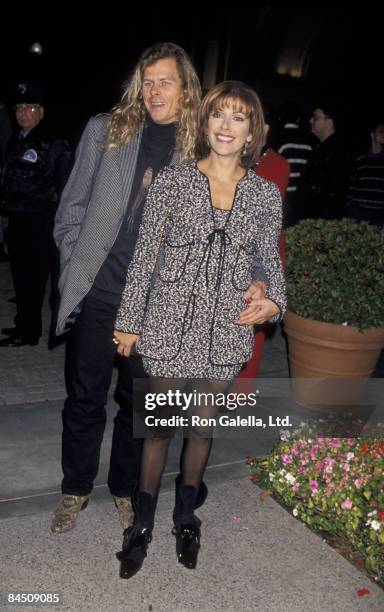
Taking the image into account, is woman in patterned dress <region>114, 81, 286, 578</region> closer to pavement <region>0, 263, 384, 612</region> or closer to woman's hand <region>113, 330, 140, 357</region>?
woman's hand <region>113, 330, 140, 357</region>

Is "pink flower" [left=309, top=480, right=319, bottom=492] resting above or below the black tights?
below

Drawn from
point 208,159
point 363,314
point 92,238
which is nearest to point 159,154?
point 208,159

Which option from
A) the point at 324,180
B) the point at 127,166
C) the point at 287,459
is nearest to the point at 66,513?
the point at 287,459

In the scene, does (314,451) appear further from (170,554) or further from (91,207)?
(91,207)

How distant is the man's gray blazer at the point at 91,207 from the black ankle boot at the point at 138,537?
0.88 metres

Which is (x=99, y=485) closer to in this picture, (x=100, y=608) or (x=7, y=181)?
(x=100, y=608)

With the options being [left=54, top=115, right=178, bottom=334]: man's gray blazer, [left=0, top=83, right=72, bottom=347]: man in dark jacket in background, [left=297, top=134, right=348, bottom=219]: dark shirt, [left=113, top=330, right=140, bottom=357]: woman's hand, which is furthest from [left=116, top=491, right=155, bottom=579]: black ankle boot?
[left=297, top=134, right=348, bottom=219]: dark shirt

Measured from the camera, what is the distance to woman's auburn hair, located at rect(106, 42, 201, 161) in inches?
129

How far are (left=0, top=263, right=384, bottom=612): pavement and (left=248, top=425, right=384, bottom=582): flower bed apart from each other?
86mm

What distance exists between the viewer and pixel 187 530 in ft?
11.3

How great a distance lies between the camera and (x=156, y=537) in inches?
143

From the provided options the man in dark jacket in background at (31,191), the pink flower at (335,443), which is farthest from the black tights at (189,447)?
the man in dark jacket in background at (31,191)

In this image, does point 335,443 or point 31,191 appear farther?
point 31,191

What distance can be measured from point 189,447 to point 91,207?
118 cm
